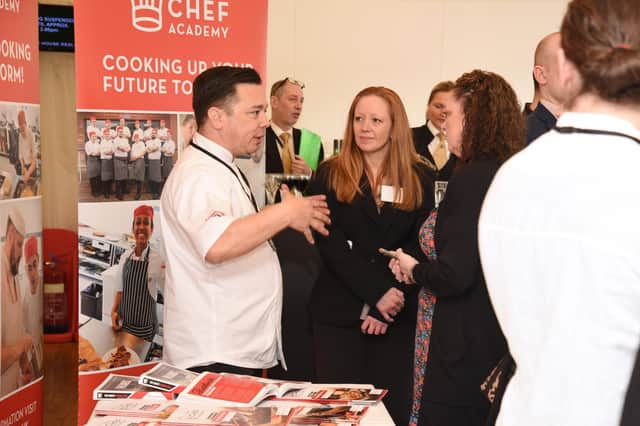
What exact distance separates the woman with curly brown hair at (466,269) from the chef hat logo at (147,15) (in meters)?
1.54

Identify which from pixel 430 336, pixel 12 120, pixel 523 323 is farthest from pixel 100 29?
pixel 523 323

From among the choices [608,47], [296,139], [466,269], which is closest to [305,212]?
[466,269]

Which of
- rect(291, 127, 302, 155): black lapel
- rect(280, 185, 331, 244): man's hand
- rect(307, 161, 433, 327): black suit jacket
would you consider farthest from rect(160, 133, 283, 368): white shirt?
rect(291, 127, 302, 155): black lapel

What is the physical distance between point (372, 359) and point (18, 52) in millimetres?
1920

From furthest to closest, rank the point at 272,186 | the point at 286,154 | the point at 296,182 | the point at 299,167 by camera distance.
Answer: the point at 286,154
the point at 299,167
the point at 296,182
the point at 272,186

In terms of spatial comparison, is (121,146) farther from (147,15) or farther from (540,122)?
(540,122)

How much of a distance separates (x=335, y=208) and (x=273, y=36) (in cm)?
367

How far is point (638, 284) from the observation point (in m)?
1.01

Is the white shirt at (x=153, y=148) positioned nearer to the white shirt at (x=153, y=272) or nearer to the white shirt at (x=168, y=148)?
the white shirt at (x=168, y=148)

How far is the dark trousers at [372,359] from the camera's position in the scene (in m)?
2.87

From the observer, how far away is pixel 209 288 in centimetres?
224

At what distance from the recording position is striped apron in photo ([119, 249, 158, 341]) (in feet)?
10.8

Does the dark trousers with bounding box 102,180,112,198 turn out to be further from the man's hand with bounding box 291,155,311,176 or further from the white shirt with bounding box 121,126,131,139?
the man's hand with bounding box 291,155,311,176

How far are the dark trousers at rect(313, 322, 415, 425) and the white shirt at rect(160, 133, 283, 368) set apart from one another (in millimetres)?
585
